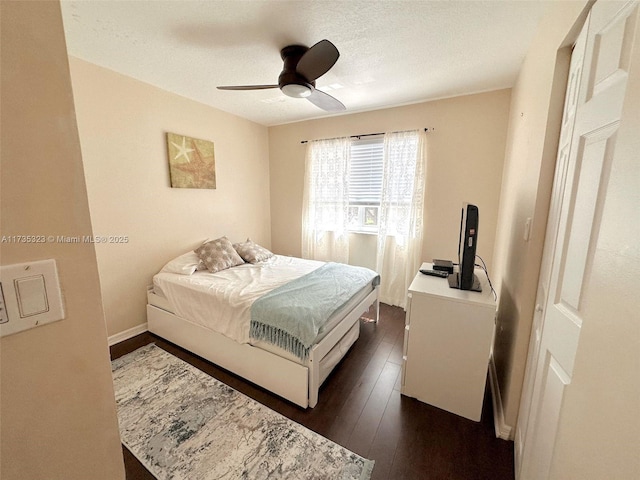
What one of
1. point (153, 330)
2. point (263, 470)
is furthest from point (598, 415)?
point (153, 330)

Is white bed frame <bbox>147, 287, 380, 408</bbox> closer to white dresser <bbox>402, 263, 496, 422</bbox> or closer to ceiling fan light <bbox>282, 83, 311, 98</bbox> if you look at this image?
white dresser <bbox>402, 263, 496, 422</bbox>

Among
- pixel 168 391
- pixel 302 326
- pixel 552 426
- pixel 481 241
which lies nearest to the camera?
pixel 552 426

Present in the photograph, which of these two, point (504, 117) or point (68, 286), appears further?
Answer: point (504, 117)

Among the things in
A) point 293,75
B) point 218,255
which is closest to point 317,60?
point 293,75

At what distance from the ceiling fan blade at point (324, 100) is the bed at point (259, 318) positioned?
168 centimetres

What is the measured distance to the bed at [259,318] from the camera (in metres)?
1.73

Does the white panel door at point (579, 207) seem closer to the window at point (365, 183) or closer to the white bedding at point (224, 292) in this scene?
the white bedding at point (224, 292)

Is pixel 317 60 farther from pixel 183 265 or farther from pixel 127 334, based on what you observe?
pixel 127 334

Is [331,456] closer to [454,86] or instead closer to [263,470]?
[263,470]

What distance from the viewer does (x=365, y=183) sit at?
345 centimetres

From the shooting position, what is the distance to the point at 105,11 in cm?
155

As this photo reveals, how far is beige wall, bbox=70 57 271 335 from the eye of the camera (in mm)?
2211

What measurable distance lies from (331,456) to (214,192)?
300cm

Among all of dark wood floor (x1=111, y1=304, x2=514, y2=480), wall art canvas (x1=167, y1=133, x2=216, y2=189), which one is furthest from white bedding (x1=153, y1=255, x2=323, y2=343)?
wall art canvas (x1=167, y1=133, x2=216, y2=189)
